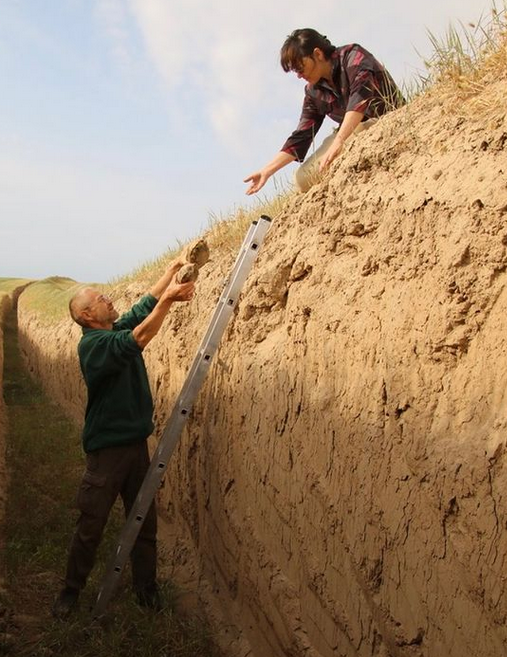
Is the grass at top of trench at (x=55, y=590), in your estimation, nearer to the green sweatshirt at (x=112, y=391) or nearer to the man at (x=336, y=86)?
the green sweatshirt at (x=112, y=391)

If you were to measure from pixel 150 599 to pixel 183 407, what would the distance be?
149cm

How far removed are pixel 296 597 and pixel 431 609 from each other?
1.22 meters

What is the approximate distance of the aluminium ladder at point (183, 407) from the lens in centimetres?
418

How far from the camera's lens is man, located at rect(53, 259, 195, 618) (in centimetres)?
448

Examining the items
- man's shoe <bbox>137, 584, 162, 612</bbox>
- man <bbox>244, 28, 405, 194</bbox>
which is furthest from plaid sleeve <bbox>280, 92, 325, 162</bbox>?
man's shoe <bbox>137, 584, 162, 612</bbox>

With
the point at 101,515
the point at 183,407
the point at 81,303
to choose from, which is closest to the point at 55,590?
the point at 101,515

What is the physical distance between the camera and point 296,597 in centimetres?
379

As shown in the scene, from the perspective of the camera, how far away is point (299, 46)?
4418 mm

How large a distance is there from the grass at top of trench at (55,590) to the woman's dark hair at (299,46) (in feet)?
12.9

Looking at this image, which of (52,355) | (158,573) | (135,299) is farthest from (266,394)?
(52,355)

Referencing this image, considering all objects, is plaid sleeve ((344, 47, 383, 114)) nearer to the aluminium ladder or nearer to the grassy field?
the aluminium ladder

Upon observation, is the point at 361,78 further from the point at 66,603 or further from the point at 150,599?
the point at 66,603

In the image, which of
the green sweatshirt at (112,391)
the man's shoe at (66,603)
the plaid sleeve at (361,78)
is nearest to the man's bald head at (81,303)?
the green sweatshirt at (112,391)

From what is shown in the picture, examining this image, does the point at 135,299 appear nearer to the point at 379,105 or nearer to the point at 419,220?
the point at 379,105
